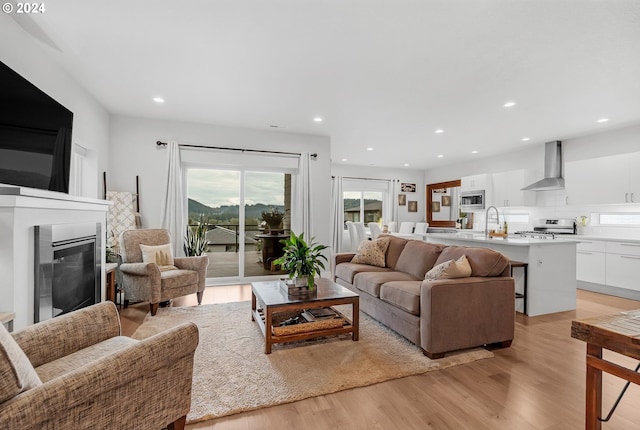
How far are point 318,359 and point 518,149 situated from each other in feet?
21.2

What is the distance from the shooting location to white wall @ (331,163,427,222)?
342 inches

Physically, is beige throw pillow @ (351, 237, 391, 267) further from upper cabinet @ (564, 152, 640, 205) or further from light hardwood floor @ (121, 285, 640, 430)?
upper cabinet @ (564, 152, 640, 205)

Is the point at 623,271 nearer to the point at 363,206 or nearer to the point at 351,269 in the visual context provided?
the point at 351,269

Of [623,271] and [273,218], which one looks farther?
[273,218]

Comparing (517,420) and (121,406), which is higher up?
(121,406)

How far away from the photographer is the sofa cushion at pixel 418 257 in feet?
11.6

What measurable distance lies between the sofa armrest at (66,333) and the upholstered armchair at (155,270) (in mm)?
1842

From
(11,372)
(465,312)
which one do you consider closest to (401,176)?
(465,312)

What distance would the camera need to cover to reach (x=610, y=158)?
4.89 meters

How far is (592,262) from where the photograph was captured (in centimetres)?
491

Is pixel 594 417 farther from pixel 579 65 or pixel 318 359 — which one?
pixel 579 65

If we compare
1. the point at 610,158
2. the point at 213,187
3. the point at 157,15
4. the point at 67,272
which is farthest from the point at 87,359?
the point at 610,158

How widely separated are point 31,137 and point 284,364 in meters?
2.58

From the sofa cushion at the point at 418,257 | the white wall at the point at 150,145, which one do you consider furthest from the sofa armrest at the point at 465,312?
the white wall at the point at 150,145
